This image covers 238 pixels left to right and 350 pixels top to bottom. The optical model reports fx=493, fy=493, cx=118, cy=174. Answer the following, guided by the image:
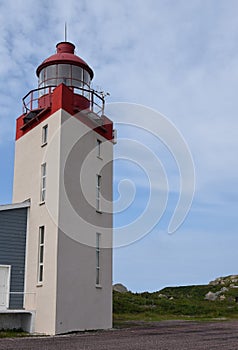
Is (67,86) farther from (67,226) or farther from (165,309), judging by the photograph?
(165,309)

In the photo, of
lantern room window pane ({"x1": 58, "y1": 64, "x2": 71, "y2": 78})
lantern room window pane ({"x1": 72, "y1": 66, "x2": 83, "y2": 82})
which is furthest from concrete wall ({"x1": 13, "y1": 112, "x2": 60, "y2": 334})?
lantern room window pane ({"x1": 72, "y1": 66, "x2": 83, "y2": 82})

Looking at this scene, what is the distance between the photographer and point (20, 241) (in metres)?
20.9

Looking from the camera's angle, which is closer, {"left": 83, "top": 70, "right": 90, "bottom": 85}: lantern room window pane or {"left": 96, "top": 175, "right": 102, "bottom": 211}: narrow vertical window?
{"left": 96, "top": 175, "right": 102, "bottom": 211}: narrow vertical window

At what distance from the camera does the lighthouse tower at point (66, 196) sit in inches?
772

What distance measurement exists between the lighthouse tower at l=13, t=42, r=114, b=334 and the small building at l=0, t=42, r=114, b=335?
0.04m

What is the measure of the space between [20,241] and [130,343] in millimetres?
7999

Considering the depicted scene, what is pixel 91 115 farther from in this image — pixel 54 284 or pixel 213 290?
pixel 213 290

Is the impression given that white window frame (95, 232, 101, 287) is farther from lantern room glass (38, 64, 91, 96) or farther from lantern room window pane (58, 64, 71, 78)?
lantern room window pane (58, 64, 71, 78)

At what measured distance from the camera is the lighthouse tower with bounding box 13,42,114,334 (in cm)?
1961

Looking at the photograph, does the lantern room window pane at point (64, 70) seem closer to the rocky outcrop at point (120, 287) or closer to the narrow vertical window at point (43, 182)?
the narrow vertical window at point (43, 182)

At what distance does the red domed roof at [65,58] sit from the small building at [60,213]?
47mm

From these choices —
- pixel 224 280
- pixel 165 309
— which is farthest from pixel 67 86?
pixel 224 280

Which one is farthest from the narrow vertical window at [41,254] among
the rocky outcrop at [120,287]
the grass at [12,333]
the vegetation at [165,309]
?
the rocky outcrop at [120,287]

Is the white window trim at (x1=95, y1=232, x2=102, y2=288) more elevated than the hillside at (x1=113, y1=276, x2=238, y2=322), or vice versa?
the white window trim at (x1=95, y1=232, x2=102, y2=288)
